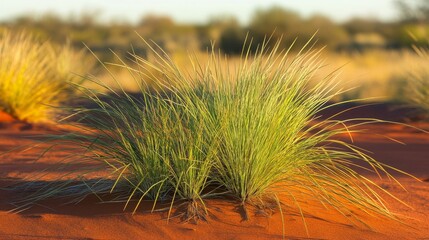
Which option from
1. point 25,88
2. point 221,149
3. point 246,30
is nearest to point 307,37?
point 246,30

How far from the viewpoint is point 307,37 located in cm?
3622

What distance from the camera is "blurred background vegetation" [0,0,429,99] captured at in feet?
75.5

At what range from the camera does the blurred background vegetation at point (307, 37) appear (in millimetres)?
23000

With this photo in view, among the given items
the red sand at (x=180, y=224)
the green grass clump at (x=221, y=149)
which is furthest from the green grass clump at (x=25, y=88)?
the green grass clump at (x=221, y=149)

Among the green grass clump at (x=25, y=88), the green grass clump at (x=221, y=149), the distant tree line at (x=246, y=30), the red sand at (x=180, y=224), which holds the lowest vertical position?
the distant tree line at (x=246, y=30)

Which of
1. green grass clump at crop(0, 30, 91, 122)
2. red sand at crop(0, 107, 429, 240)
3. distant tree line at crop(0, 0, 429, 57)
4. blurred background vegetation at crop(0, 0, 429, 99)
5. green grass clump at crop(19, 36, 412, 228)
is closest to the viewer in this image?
red sand at crop(0, 107, 429, 240)

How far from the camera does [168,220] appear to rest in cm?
558

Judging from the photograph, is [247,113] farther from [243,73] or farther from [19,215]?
[19,215]

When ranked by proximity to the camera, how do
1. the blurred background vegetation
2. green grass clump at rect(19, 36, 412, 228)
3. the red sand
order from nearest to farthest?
the red sand → green grass clump at rect(19, 36, 412, 228) → the blurred background vegetation

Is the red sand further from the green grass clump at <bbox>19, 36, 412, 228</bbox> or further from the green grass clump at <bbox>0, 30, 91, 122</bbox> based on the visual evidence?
the green grass clump at <bbox>0, 30, 91, 122</bbox>

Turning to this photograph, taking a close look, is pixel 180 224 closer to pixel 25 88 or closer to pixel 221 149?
pixel 221 149

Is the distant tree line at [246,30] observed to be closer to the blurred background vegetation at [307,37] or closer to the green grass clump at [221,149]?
the blurred background vegetation at [307,37]

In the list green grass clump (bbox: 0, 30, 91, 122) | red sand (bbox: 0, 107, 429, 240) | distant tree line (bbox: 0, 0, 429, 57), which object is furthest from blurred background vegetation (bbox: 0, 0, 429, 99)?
red sand (bbox: 0, 107, 429, 240)

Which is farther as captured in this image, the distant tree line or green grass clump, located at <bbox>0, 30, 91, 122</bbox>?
the distant tree line
